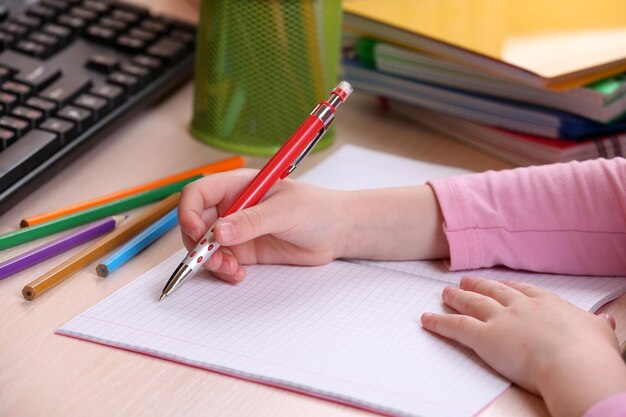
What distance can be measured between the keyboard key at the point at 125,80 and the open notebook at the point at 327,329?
0.82ft

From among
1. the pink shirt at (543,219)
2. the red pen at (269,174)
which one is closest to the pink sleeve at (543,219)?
the pink shirt at (543,219)

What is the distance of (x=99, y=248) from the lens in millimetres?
685

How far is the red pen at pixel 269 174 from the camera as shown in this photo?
25.0 inches

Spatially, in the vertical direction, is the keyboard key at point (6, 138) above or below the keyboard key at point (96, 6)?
below

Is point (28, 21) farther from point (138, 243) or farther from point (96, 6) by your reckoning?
point (138, 243)

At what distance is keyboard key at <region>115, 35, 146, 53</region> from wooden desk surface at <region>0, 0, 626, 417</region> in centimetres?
12

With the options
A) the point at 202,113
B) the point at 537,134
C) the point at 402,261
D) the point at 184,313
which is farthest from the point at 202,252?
the point at 537,134

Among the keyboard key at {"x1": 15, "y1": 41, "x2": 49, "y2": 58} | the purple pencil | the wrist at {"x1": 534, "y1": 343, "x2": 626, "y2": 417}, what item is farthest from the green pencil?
the wrist at {"x1": 534, "y1": 343, "x2": 626, "y2": 417}

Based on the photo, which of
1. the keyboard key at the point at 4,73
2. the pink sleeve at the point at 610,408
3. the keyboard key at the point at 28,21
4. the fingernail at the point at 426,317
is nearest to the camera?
the pink sleeve at the point at 610,408

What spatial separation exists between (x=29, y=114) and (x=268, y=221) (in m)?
0.26

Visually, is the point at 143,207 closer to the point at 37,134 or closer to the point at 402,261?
the point at 37,134

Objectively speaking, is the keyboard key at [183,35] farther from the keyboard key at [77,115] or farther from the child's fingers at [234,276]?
the child's fingers at [234,276]

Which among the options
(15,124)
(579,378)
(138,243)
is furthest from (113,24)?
(579,378)

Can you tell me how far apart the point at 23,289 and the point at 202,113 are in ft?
1.01
